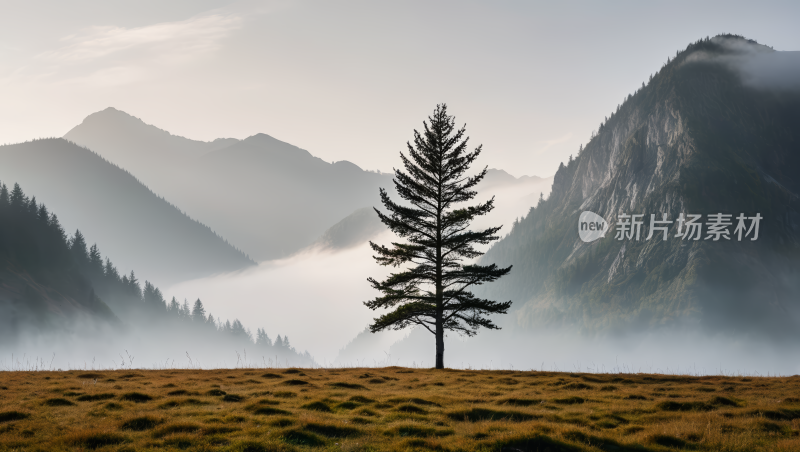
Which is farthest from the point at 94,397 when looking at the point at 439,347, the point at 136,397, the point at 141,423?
the point at 439,347

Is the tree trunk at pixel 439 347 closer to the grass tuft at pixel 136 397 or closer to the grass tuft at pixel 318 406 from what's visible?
the grass tuft at pixel 318 406

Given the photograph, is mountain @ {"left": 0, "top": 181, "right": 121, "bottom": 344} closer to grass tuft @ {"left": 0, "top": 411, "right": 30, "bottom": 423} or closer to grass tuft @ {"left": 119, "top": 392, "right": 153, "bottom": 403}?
grass tuft @ {"left": 119, "top": 392, "right": 153, "bottom": 403}

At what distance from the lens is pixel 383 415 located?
14.6 meters

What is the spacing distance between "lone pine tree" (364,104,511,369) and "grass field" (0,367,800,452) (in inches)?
335

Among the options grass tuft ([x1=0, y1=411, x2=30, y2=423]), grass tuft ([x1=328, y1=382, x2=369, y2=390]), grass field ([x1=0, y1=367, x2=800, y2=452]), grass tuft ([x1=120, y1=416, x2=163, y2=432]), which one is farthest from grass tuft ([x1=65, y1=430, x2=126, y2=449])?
grass tuft ([x1=328, y1=382, x2=369, y2=390])

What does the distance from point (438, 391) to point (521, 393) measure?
10.9ft

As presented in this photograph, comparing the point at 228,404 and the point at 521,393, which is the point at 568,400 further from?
the point at 228,404

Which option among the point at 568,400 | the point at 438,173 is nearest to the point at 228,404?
the point at 568,400

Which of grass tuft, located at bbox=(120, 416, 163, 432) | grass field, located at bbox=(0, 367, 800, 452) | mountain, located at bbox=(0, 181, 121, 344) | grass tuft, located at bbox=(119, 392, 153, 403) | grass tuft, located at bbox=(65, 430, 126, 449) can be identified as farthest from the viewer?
mountain, located at bbox=(0, 181, 121, 344)

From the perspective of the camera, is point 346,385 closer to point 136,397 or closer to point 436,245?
point 136,397

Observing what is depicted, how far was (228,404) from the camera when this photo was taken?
52.9 ft

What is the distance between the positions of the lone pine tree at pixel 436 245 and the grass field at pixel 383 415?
27.9ft

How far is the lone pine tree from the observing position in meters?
31.7

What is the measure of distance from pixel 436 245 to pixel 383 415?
1855 centimetres
